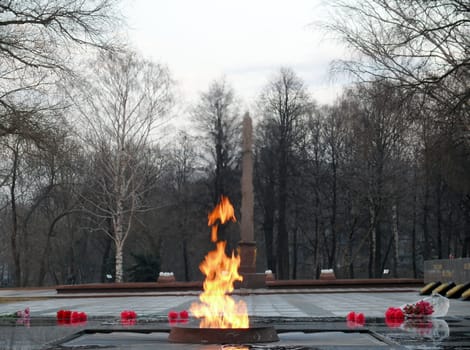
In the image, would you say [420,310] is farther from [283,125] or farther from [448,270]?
[283,125]

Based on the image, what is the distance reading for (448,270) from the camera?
1031 inches

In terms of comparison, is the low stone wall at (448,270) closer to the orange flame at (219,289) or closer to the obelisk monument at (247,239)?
the obelisk monument at (247,239)

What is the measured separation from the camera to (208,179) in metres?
47.8

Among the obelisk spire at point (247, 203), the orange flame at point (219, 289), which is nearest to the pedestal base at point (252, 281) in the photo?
the obelisk spire at point (247, 203)

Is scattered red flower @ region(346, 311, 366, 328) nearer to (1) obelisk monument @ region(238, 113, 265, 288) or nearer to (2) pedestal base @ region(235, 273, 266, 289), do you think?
(2) pedestal base @ region(235, 273, 266, 289)

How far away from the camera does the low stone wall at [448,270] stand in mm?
24031

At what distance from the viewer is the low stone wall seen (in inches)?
946

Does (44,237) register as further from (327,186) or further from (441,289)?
(441,289)

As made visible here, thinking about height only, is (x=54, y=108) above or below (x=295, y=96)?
below

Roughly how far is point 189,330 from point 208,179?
3851 cm

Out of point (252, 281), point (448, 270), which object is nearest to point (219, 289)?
point (448, 270)

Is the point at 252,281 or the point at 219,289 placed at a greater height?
the point at 219,289

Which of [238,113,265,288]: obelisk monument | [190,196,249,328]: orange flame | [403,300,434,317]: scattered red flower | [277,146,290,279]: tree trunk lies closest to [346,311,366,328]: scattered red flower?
[403,300,434,317]: scattered red flower

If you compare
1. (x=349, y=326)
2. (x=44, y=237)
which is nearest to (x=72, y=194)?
(x=44, y=237)
